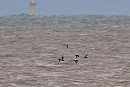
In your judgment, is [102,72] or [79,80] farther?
[102,72]

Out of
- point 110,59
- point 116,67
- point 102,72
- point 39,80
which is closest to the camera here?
point 39,80

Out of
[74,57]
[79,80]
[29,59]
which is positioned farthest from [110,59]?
[79,80]

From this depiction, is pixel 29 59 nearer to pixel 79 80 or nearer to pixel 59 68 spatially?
pixel 59 68

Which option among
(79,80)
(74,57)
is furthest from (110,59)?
(79,80)

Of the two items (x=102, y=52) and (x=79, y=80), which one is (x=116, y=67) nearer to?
(x=79, y=80)

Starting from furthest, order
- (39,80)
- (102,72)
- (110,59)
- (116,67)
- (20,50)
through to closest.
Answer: (20,50), (110,59), (116,67), (102,72), (39,80)

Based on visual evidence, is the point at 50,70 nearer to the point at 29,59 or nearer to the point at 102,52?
the point at 29,59

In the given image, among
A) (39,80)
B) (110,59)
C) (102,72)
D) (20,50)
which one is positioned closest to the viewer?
(39,80)

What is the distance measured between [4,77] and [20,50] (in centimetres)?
1024

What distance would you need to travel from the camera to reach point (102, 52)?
93.9 ft

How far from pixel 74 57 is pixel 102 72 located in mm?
5452

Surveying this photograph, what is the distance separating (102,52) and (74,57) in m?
2.64

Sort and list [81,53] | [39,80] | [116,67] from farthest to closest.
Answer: [81,53] < [116,67] < [39,80]

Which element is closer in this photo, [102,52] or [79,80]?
[79,80]
